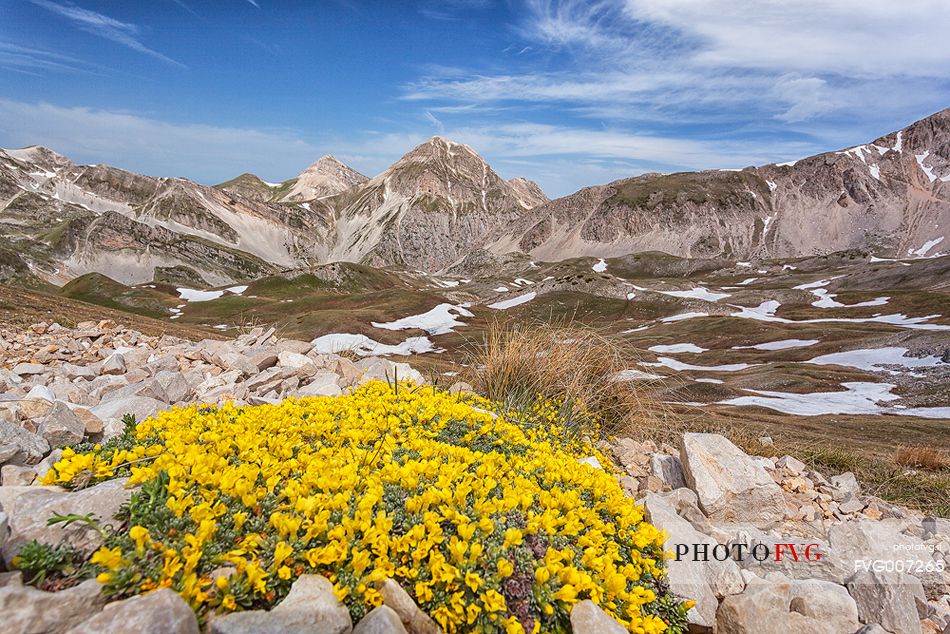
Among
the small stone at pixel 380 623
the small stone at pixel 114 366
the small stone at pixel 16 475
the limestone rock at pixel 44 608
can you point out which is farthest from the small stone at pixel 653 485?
the small stone at pixel 114 366

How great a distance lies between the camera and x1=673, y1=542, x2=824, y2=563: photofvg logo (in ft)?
15.3

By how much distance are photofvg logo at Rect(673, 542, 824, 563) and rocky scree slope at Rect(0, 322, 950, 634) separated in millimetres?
22

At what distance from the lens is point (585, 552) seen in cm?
371

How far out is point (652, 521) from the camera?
4824 millimetres

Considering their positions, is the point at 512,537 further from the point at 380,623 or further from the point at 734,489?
the point at 734,489

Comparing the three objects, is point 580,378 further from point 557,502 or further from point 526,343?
point 557,502

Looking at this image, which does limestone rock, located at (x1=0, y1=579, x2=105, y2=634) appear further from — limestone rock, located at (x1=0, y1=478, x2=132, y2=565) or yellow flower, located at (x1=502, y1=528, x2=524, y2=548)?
yellow flower, located at (x1=502, y1=528, x2=524, y2=548)

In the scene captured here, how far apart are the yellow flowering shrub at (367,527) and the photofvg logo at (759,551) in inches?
26.6

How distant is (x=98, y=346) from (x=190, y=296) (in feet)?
408

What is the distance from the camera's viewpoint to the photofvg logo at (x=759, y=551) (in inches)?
183

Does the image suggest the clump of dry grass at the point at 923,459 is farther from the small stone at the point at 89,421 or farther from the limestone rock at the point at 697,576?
the small stone at the point at 89,421

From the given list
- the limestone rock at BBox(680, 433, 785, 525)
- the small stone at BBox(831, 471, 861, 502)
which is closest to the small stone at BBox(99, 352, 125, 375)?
the limestone rock at BBox(680, 433, 785, 525)

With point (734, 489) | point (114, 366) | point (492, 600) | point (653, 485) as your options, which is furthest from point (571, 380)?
point (114, 366)

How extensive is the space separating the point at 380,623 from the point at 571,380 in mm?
6823
